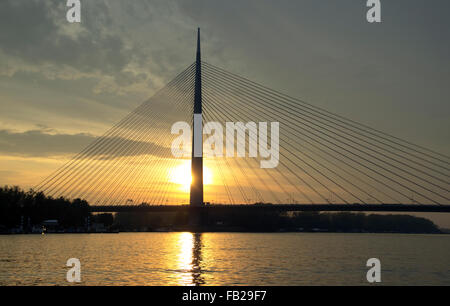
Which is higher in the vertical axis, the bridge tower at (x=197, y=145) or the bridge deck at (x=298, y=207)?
the bridge tower at (x=197, y=145)

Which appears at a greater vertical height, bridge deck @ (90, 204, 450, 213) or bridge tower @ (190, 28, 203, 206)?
bridge tower @ (190, 28, 203, 206)

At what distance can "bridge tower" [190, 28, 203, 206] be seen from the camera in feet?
266

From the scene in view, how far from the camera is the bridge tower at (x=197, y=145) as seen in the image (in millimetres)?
81062

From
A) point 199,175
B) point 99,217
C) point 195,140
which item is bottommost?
point 99,217

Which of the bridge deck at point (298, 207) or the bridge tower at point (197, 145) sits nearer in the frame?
the bridge tower at point (197, 145)

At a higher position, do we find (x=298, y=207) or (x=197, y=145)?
(x=197, y=145)

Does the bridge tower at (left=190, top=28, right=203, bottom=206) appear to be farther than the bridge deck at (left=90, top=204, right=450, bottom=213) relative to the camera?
No

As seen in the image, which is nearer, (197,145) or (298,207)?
(197,145)

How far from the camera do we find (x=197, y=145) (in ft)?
273
